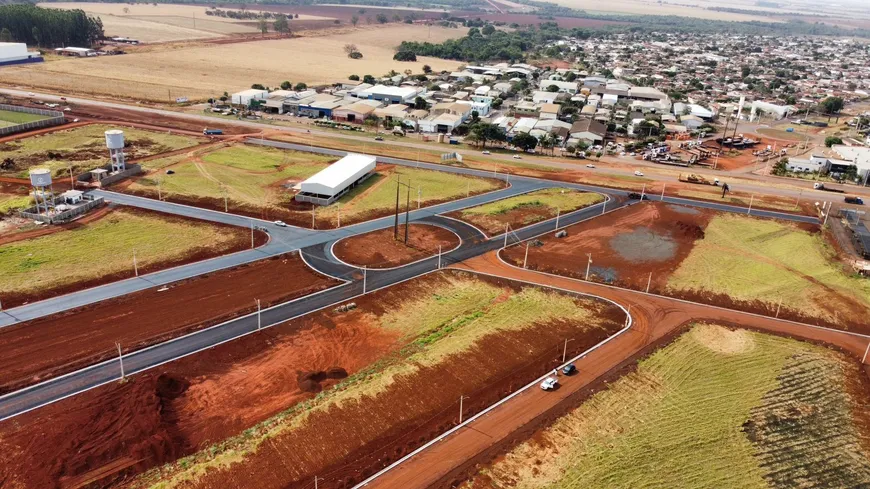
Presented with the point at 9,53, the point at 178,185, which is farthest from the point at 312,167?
the point at 9,53

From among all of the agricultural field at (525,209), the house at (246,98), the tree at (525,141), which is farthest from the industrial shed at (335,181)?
the house at (246,98)

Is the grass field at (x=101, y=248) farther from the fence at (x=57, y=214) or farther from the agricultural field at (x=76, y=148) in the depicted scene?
the agricultural field at (x=76, y=148)

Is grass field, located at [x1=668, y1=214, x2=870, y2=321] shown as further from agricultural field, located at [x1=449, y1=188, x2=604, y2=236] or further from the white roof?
the white roof

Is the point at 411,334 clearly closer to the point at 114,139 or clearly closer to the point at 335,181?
the point at 335,181

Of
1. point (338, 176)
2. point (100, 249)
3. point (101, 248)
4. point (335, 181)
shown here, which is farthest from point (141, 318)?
point (338, 176)

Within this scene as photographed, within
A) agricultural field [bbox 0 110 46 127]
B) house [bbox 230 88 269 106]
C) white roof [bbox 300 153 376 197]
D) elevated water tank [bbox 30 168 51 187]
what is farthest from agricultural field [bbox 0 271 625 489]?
house [bbox 230 88 269 106]
